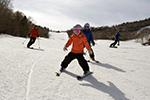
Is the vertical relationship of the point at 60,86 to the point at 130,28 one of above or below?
below

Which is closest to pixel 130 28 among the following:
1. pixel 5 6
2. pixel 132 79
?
pixel 5 6

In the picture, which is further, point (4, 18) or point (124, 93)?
point (4, 18)

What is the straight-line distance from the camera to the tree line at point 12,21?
25.3 metres

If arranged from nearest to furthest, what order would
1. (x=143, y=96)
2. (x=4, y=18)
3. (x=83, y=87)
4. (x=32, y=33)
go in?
(x=143, y=96), (x=83, y=87), (x=32, y=33), (x=4, y=18)

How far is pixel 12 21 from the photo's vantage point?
3164cm

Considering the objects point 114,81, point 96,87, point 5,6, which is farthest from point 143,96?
point 5,6

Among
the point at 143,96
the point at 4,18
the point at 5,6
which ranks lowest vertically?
the point at 143,96

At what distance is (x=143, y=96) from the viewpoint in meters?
2.44

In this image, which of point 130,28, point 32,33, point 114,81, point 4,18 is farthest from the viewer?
point 130,28

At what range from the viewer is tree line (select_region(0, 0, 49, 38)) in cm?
2533

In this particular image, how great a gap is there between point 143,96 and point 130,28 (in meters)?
54.1

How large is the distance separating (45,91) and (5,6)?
102 ft

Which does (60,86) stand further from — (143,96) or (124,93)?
(143,96)

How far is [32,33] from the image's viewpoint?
29.1ft
